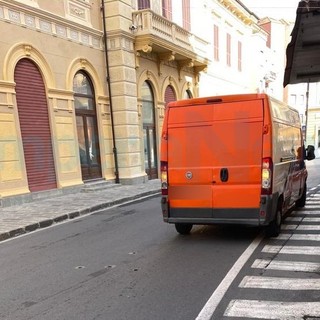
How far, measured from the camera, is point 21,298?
4.55 meters

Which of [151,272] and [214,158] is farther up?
[214,158]

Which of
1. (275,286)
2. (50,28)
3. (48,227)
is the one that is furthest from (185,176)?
(50,28)

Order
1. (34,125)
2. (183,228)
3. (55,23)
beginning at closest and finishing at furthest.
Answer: (183,228), (34,125), (55,23)

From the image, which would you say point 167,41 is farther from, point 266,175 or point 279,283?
point 279,283

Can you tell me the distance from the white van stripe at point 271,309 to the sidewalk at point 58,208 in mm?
5555

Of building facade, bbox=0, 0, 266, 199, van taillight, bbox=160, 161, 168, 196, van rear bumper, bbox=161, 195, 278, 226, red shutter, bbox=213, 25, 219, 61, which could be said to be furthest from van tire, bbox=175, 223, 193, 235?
red shutter, bbox=213, 25, 219, 61

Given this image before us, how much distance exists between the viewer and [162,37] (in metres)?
17.4

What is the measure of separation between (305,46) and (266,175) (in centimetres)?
328

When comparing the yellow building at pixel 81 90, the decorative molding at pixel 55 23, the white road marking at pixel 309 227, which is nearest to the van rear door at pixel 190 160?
the white road marking at pixel 309 227

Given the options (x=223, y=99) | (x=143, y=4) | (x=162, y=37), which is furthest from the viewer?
(x=143, y=4)

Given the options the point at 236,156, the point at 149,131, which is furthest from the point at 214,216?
the point at 149,131

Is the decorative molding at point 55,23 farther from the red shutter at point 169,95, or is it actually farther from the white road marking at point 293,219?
the white road marking at point 293,219

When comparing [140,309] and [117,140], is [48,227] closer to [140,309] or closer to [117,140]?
[140,309]

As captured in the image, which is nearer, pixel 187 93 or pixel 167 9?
pixel 167 9
